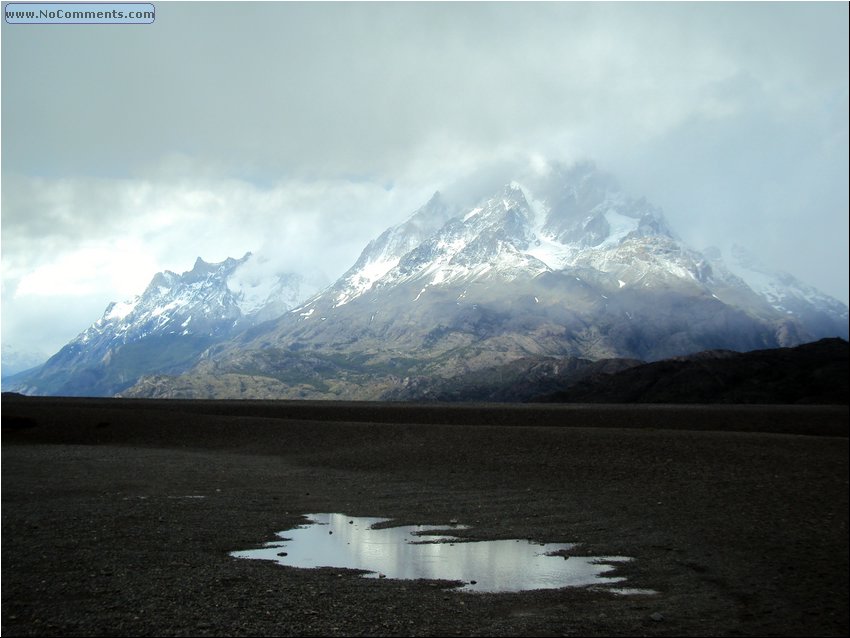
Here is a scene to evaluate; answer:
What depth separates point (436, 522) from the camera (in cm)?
2100

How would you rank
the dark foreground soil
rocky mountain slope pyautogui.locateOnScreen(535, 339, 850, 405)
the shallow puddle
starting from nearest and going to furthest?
the dark foreground soil, the shallow puddle, rocky mountain slope pyautogui.locateOnScreen(535, 339, 850, 405)

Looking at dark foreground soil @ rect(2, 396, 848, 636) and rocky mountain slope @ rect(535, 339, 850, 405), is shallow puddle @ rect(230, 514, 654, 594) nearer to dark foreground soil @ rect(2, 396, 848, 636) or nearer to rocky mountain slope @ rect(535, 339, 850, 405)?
dark foreground soil @ rect(2, 396, 848, 636)

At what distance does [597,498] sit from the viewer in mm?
24641

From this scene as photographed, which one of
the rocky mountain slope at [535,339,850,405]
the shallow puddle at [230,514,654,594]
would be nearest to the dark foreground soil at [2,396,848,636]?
the shallow puddle at [230,514,654,594]

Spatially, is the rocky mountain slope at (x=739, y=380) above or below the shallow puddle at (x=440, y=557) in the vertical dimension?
above

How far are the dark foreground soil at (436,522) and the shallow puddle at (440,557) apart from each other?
62 cm

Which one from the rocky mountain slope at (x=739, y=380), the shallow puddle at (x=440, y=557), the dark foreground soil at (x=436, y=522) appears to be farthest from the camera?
the rocky mountain slope at (x=739, y=380)

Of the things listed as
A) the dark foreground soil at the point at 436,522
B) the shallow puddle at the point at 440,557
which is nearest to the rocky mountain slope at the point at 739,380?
the dark foreground soil at the point at 436,522

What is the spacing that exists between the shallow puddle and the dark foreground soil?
0.62m

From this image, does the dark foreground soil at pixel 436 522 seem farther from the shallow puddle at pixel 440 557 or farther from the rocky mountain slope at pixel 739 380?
the rocky mountain slope at pixel 739 380

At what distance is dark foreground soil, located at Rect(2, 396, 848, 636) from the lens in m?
11.9

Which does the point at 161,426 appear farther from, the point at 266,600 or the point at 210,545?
the point at 266,600

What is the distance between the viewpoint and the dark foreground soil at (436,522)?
11945 mm

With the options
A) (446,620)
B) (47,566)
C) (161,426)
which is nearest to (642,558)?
(446,620)
